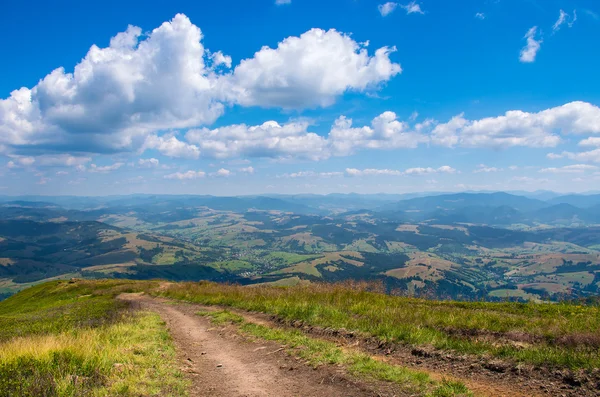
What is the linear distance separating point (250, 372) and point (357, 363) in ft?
11.5

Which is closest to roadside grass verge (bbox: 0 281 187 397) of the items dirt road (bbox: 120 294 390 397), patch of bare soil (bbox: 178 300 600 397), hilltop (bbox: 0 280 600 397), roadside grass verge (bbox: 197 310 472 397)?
hilltop (bbox: 0 280 600 397)

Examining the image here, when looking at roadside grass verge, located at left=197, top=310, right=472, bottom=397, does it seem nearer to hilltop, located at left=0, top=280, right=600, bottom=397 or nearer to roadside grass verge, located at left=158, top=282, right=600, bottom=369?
hilltop, located at left=0, top=280, right=600, bottom=397

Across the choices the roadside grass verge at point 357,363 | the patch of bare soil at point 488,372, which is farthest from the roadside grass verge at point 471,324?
the roadside grass verge at point 357,363

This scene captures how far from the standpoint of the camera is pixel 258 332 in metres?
14.9

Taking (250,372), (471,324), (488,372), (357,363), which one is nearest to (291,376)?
(250,372)

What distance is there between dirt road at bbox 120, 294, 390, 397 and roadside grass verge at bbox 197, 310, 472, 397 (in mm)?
449

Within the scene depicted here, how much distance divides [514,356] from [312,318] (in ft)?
28.2

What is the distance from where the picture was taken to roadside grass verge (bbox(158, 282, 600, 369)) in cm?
922

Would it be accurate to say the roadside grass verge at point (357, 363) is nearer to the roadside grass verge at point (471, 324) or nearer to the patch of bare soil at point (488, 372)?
the patch of bare soil at point (488, 372)

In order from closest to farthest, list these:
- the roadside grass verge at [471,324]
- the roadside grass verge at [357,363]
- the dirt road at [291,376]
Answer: the roadside grass verge at [357,363] → the dirt road at [291,376] → the roadside grass verge at [471,324]

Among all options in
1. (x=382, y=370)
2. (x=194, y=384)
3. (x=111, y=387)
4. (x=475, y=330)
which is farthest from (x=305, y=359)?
(x=475, y=330)

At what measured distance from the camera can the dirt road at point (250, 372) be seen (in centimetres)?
852

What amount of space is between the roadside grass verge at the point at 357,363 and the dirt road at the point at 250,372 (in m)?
0.45

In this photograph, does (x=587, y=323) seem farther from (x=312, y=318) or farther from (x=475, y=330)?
(x=312, y=318)
